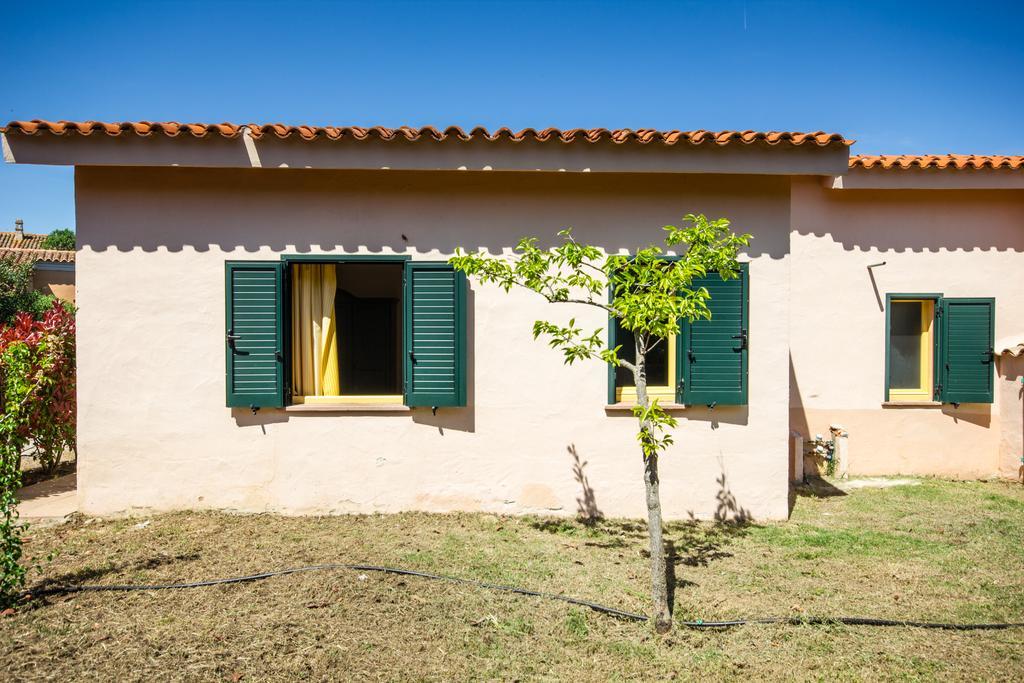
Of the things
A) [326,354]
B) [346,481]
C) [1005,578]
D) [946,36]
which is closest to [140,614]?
[346,481]

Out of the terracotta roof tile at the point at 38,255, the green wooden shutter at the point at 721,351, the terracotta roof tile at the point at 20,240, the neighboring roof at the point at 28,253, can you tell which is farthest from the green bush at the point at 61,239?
the green wooden shutter at the point at 721,351

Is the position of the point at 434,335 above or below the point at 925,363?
above

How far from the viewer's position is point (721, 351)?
5332mm

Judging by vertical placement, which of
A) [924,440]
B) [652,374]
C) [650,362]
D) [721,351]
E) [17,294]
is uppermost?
[17,294]

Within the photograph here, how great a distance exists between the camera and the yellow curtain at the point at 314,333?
549 centimetres

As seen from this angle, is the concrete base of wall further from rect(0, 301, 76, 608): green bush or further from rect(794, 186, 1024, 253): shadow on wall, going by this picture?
rect(0, 301, 76, 608): green bush

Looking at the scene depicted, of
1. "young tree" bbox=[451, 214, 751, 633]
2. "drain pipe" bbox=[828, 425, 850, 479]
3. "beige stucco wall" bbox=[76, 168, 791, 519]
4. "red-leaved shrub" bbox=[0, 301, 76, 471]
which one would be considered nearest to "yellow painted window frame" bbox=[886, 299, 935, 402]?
"drain pipe" bbox=[828, 425, 850, 479]

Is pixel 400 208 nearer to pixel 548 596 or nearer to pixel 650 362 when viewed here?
pixel 650 362

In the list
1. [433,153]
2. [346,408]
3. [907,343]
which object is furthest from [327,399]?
[907,343]

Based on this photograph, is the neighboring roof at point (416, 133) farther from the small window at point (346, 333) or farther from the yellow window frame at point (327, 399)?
the yellow window frame at point (327, 399)

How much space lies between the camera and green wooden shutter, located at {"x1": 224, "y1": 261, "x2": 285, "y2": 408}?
204 inches

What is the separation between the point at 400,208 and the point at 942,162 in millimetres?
6005

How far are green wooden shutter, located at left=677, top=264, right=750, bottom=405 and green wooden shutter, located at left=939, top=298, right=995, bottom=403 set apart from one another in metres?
3.60

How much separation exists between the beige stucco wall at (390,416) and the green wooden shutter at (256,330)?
6.7 inches
